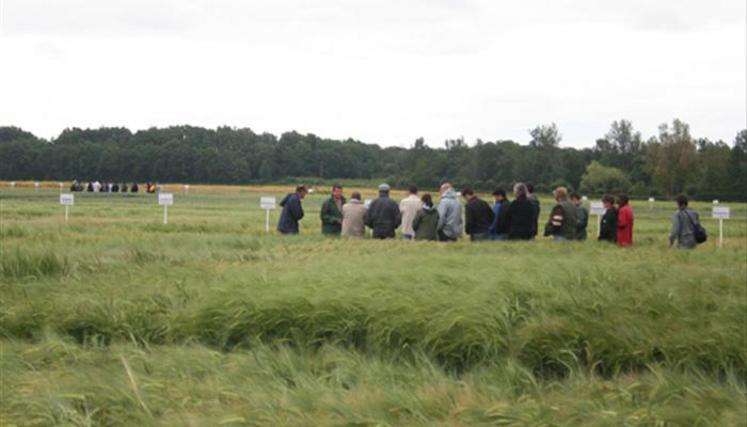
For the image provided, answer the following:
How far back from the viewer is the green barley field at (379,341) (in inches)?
267

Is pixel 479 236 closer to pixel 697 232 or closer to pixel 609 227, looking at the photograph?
pixel 609 227

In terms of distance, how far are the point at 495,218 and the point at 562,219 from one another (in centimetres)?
124

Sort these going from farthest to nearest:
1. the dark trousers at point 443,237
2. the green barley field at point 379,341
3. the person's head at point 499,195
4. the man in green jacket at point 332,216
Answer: the man in green jacket at point 332,216 < the dark trousers at point 443,237 < the person's head at point 499,195 < the green barley field at point 379,341

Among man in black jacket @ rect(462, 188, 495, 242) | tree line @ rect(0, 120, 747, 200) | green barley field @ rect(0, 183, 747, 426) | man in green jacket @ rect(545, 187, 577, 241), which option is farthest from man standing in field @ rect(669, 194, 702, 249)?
tree line @ rect(0, 120, 747, 200)

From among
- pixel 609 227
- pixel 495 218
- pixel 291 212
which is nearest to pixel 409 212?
pixel 495 218

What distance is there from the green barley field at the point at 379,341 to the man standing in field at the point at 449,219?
5.65 m

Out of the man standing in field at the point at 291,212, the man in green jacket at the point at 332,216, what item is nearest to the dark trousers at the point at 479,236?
the man in green jacket at the point at 332,216

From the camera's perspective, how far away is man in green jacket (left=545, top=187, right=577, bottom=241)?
18.3 meters

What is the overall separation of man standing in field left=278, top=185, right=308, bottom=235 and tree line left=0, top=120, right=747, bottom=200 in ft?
171

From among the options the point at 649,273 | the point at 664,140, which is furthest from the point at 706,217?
the point at 664,140

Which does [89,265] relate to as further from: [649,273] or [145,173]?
[145,173]

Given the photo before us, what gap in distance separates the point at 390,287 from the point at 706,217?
39.8 m

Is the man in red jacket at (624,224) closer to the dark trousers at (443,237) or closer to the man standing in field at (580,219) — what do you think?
the man standing in field at (580,219)

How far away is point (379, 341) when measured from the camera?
9469mm
